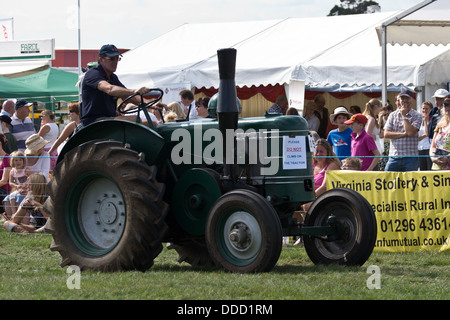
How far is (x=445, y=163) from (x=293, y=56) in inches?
290

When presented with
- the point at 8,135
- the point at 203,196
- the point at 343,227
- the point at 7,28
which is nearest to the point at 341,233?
the point at 343,227

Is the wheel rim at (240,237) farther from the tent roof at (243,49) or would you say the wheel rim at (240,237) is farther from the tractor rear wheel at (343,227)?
the tent roof at (243,49)

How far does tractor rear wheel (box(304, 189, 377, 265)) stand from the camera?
7527mm

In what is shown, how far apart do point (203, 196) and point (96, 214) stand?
1.01 m

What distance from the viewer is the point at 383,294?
239 inches

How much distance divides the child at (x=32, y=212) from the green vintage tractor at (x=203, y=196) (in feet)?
13.6

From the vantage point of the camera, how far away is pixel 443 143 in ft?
35.2

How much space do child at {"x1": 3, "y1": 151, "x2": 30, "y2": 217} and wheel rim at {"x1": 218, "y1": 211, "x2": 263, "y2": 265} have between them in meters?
5.98

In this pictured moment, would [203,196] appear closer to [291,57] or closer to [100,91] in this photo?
[100,91]

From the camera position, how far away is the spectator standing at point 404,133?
37.5 ft

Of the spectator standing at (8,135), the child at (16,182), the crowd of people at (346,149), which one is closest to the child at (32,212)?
the crowd of people at (346,149)
